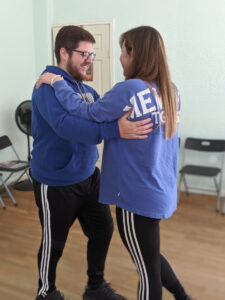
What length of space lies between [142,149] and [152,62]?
35cm

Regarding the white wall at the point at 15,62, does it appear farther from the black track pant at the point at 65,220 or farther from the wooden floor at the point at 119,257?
the black track pant at the point at 65,220

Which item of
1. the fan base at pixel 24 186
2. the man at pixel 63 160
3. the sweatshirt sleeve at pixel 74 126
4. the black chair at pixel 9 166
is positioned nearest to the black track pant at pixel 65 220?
the man at pixel 63 160

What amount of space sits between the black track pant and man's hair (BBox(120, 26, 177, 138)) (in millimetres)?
643

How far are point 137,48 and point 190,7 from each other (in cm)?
298

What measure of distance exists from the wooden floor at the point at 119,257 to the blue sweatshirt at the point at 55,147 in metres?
0.96

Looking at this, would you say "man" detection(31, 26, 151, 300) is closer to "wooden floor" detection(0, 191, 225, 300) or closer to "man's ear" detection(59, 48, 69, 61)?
"man's ear" detection(59, 48, 69, 61)

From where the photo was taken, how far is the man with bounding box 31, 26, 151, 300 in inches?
54.6

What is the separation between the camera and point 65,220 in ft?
5.43

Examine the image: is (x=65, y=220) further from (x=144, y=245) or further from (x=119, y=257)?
(x=119, y=257)

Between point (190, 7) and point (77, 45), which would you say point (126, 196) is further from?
point (190, 7)

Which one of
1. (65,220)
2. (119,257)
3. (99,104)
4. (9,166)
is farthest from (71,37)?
(9,166)

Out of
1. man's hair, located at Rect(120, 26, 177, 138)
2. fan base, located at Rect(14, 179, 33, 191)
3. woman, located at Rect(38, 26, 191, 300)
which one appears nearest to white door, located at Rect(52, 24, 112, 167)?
fan base, located at Rect(14, 179, 33, 191)

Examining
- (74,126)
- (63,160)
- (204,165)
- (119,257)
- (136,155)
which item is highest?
(74,126)

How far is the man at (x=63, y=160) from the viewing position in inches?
54.6
